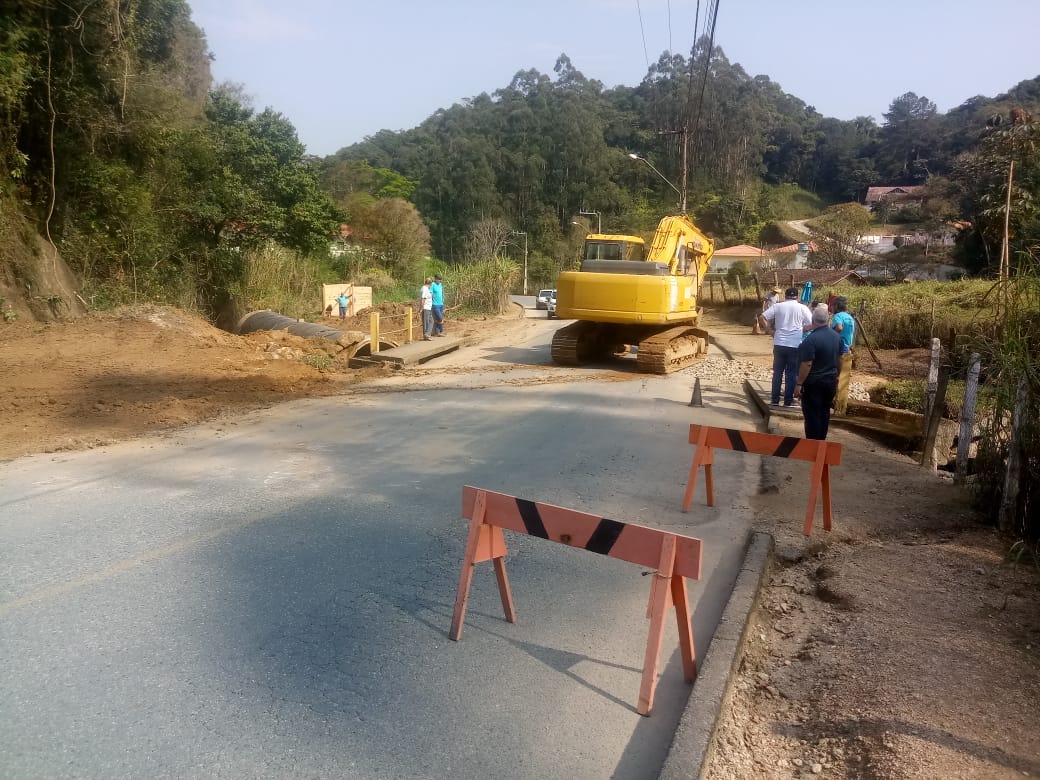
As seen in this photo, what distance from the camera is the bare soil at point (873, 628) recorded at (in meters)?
3.40

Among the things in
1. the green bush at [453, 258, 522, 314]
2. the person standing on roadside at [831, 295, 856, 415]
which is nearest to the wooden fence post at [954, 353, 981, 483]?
the person standing on roadside at [831, 295, 856, 415]

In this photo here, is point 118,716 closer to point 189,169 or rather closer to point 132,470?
point 132,470

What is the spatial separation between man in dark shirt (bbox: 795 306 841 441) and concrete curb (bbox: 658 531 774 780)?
3.60 metres

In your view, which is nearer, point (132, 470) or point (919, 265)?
point (132, 470)

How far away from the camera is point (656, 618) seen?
3.70 metres

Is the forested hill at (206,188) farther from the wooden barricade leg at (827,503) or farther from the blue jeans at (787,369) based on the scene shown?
the blue jeans at (787,369)

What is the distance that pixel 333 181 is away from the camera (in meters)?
69.4

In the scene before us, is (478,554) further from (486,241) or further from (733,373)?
(486,241)

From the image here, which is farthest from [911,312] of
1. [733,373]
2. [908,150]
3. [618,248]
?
[908,150]

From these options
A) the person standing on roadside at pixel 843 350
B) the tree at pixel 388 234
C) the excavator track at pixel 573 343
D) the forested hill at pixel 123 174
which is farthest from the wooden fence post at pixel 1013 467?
the tree at pixel 388 234

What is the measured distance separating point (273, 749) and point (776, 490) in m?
5.83

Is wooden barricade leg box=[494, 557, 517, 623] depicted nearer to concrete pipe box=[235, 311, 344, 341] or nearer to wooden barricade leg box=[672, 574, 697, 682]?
wooden barricade leg box=[672, 574, 697, 682]

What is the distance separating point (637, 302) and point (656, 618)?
1315 cm

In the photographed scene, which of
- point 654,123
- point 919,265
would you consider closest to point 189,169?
point 919,265
